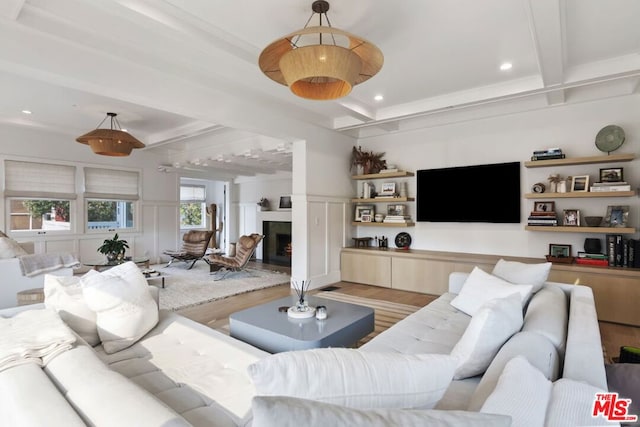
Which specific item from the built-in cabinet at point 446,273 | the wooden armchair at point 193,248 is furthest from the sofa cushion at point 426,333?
Result: the wooden armchair at point 193,248

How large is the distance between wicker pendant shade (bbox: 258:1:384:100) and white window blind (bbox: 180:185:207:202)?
29.4 ft

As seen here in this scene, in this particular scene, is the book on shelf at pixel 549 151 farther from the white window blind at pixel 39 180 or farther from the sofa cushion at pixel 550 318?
the white window blind at pixel 39 180

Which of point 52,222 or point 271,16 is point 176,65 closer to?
point 271,16

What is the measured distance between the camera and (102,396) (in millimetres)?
1001

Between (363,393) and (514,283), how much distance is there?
2089 millimetres

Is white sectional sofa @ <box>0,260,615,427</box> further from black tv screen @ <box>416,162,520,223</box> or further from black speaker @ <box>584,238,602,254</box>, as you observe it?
black tv screen @ <box>416,162,520,223</box>

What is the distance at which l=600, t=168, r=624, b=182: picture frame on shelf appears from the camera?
12.3ft

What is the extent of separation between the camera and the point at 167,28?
2.44 metres

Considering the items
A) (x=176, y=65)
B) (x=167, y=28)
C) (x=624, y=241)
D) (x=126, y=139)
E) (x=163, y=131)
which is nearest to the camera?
(x=167, y=28)

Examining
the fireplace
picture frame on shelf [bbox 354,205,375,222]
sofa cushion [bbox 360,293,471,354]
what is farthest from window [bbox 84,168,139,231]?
sofa cushion [bbox 360,293,471,354]

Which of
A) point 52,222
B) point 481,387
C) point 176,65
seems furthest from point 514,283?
point 52,222

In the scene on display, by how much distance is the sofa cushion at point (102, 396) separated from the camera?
895 mm

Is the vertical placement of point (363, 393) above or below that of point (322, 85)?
below

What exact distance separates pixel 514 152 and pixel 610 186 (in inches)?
45.0
